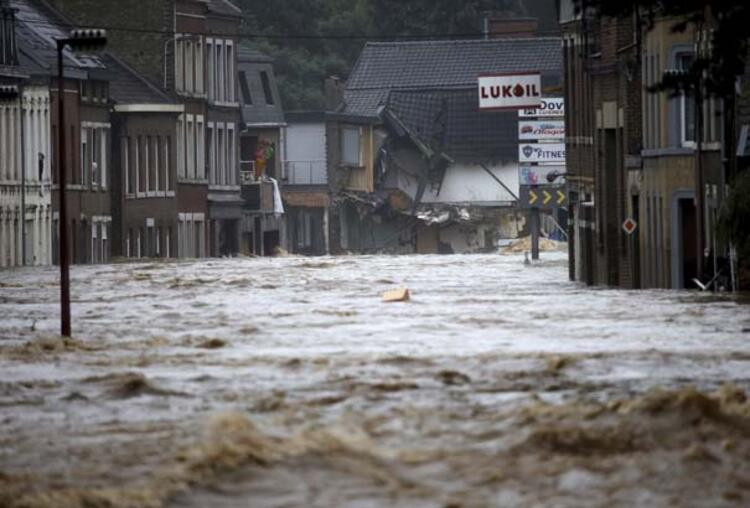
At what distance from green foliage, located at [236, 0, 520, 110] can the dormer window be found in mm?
51622

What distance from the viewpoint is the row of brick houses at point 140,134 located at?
89.5 meters

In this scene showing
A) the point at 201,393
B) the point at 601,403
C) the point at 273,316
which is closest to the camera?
the point at 601,403

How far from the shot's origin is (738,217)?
4850cm

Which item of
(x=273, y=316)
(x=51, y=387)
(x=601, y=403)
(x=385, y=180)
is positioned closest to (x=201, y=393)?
(x=51, y=387)

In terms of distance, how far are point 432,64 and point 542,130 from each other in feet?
158

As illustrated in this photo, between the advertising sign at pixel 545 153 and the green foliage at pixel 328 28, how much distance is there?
57.7 meters

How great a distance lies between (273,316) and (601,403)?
69.9 ft

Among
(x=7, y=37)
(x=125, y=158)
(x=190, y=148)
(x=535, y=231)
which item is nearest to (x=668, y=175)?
(x=535, y=231)

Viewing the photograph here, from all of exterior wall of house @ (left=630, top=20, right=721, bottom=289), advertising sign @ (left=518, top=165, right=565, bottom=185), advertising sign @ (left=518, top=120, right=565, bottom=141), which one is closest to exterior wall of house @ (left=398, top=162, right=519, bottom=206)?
advertising sign @ (left=518, top=165, right=565, bottom=185)

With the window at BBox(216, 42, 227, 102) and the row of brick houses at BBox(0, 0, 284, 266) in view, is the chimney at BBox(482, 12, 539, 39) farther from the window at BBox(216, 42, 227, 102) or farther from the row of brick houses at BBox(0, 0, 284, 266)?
the window at BBox(216, 42, 227, 102)

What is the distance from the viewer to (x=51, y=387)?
2891 centimetres

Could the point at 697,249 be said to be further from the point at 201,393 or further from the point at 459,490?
the point at 459,490

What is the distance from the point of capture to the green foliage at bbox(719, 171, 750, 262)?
4834 centimetres

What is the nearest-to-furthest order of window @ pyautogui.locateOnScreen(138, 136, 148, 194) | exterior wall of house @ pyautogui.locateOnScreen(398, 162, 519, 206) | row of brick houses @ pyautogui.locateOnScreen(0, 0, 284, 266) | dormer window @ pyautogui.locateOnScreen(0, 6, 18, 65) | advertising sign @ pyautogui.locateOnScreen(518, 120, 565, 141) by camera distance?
advertising sign @ pyautogui.locateOnScreen(518, 120, 565, 141), dormer window @ pyautogui.locateOnScreen(0, 6, 18, 65), row of brick houses @ pyautogui.locateOnScreen(0, 0, 284, 266), window @ pyautogui.locateOnScreen(138, 136, 148, 194), exterior wall of house @ pyautogui.locateOnScreen(398, 162, 519, 206)
